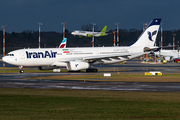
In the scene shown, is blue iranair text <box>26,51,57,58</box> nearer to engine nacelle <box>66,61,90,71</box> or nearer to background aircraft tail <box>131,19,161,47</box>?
engine nacelle <box>66,61,90,71</box>

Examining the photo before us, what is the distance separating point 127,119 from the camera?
50.9 feet

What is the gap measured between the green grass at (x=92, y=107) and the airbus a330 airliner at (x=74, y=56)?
3039 centimetres

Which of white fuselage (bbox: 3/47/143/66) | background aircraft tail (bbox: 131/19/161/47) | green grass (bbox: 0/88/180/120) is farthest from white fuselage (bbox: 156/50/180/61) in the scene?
green grass (bbox: 0/88/180/120)

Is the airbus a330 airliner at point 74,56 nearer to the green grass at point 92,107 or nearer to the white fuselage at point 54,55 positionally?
the white fuselage at point 54,55

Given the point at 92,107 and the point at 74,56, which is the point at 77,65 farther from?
the point at 92,107

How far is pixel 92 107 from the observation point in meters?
19.4

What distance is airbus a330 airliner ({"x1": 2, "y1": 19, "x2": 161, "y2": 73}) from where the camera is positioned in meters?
54.8

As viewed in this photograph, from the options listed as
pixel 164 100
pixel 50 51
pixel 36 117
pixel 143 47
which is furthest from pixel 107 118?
pixel 143 47

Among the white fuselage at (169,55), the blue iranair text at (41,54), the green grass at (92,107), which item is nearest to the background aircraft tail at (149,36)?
the blue iranair text at (41,54)

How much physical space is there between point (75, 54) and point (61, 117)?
4258 cm

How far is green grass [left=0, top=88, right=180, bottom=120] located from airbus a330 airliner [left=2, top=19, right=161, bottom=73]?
3039 centimetres

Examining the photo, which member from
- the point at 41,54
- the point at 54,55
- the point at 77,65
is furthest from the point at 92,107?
the point at 54,55

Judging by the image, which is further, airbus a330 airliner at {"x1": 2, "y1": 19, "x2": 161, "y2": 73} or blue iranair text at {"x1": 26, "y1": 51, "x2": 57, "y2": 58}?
blue iranair text at {"x1": 26, "y1": 51, "x2": 57, "y2": 58}

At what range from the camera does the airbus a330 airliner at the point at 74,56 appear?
2156 inches
